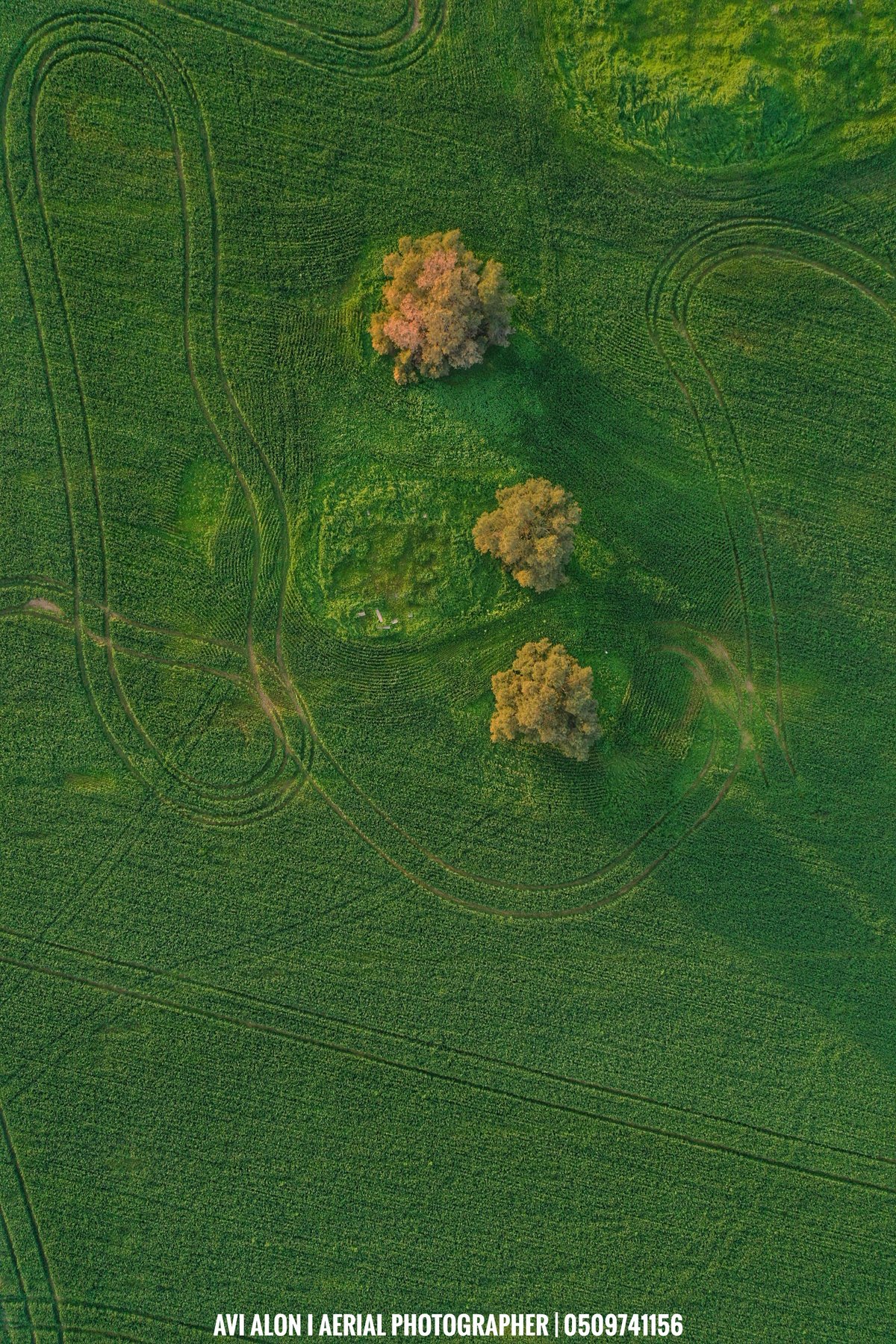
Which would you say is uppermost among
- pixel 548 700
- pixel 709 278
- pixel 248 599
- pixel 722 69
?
pixel 722 69

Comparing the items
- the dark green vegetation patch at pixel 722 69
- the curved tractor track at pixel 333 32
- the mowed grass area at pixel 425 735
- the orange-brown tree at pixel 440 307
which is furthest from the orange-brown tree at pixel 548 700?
the curved tractor track at pixel 333 32

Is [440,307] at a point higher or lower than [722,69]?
lower

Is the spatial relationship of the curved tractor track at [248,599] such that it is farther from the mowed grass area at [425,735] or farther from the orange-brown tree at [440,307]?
the orange-brown tree at [440,307]

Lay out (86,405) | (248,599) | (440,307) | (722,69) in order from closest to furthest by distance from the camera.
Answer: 1. (440,307)
2. (722,69)
3. (86,405)
4. (248,599)

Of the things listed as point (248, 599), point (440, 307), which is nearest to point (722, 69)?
point (440, 307)

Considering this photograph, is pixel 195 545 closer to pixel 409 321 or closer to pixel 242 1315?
pixel 409 321

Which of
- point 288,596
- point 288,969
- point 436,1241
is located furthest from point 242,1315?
point 288,596

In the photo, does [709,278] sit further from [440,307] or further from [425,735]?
[425,735]
